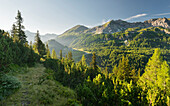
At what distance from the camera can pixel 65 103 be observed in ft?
30.7

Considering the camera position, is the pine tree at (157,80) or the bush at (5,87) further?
the pine tree at (157,80)

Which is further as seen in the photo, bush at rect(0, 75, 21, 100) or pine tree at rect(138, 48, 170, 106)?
pine tree at rect(138, 48, 170, 106)

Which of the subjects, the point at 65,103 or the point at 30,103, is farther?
the point at 65,103

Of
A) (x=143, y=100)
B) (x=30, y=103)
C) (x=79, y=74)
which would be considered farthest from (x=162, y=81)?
(x=79, y=74)

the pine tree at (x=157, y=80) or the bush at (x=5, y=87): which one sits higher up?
the bush at (x=5, y=87)

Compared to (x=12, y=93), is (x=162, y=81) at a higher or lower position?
lower

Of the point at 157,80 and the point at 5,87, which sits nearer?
the point at 5,87

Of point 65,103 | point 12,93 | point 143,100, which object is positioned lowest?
point 143,100

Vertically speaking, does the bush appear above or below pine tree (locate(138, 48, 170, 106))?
above

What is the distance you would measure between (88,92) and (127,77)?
24288mm

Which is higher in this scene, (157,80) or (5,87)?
(5,87)

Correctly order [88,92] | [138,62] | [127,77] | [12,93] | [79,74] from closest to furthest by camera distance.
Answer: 1. [12,93]
2. [88,92]
3. [127,77]
4. [79,74]
5. [138,62]

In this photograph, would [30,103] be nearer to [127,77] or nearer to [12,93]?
[12,93]

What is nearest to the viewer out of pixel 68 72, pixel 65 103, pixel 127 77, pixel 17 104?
pixel 17 104
